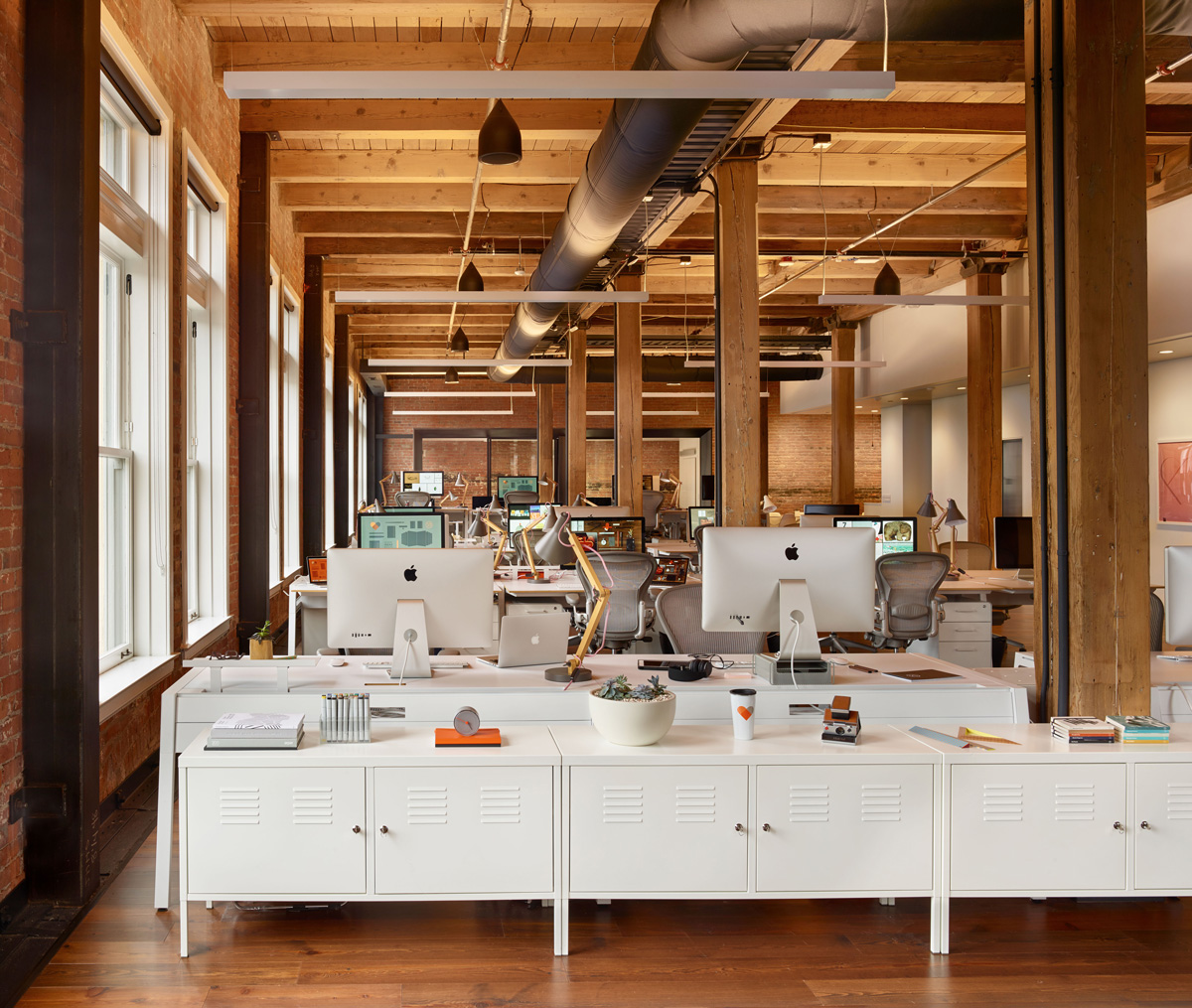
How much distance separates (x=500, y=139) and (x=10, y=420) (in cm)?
278

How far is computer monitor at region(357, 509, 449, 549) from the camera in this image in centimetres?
615

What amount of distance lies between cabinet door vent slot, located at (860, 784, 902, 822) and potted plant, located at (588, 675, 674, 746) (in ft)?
2.11

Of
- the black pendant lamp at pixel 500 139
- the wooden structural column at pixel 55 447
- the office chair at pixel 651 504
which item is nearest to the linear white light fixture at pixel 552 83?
the wooden structural column at pixel 55 447

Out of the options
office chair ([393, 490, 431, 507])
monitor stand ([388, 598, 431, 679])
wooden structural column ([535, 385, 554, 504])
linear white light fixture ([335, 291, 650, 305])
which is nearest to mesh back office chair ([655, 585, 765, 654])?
monitor stand ([388, 598, 431, 679])

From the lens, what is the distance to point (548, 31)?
6055 millimetres

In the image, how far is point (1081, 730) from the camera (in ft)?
10.3

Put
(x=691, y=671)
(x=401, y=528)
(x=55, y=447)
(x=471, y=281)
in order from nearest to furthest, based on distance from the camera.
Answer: (x=55, y=447) < (x=691, y=671) < (x=401, y=528) < (x=471, y=281)

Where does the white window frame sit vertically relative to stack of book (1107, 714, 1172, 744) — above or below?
above

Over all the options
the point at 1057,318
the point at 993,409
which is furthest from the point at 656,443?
the point at 1057,318

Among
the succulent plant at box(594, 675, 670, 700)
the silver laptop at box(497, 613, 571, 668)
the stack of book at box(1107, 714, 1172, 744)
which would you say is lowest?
the stack of book at box(1107, 714, 1172, 744)

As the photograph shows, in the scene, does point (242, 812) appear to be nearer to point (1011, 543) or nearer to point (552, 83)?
point (552, 83)

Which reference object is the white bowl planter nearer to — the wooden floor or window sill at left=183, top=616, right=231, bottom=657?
the wooden floor

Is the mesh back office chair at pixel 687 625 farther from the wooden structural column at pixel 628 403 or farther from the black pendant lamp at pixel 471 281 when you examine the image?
the wooden structural column at pixel 628 403

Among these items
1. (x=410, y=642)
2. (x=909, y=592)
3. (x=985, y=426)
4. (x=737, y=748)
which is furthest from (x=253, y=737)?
(x=985, y=426)
